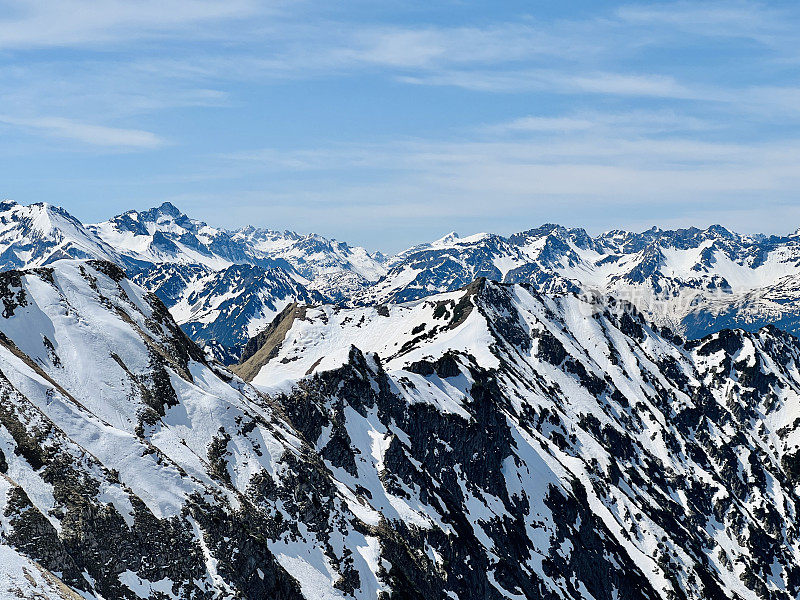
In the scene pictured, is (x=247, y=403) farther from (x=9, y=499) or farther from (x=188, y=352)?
(x=9, y=499)

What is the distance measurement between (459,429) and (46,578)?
4882 inches

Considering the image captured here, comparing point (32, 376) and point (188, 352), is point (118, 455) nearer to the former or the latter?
point (32, 376)

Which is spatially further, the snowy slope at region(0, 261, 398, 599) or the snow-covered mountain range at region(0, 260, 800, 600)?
the snow-covered mountain range at region(0, 260, 800, 600)

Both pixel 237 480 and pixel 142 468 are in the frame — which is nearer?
pixel 142 468

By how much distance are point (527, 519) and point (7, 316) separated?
123 meters

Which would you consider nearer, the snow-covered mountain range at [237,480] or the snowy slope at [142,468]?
the snowy slope at [142,468]

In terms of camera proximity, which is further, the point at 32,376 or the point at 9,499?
the point at 32,376

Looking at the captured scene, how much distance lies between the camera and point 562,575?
16788cm

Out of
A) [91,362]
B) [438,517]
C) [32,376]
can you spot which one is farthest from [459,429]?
[32,376]

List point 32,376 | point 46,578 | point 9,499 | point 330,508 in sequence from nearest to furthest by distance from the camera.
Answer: point 46,578 → point 9,499 → point 32,376 → point 330,508

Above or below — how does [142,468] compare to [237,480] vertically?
above

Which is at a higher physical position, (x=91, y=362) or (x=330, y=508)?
(x=91, y=362)

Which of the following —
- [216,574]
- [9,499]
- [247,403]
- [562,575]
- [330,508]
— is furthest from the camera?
[562,575]

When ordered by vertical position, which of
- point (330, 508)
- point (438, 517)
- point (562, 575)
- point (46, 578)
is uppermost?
point (46, 578)
